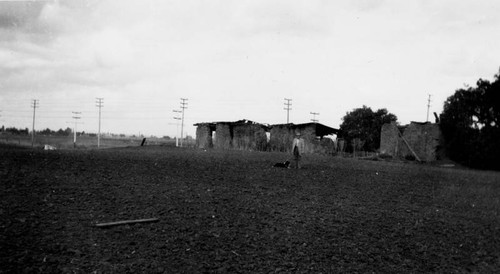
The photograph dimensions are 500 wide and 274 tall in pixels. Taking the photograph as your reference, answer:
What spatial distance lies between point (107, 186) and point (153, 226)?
3167 mm

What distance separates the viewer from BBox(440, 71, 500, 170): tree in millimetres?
29531

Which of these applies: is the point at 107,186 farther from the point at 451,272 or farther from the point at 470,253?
the point at 470,253

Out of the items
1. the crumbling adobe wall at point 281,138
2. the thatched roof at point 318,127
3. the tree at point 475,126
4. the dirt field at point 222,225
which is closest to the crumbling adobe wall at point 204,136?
the crumbling adobe wall at point 281,138

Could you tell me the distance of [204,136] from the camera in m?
40.5

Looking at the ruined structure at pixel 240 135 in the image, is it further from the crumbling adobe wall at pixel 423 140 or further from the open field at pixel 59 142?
the open field at pixel 59 142

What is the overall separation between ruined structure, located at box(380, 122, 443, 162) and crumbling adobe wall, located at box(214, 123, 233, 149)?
15.2 m

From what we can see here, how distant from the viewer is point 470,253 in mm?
7934

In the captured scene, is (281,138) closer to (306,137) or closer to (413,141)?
(306,137)

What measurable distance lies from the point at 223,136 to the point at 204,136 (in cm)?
339

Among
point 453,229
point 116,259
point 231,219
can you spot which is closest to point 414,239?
point 453,229

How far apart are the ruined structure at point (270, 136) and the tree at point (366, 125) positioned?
830 inches

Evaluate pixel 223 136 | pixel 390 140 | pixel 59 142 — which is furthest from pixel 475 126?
pixel 59 142

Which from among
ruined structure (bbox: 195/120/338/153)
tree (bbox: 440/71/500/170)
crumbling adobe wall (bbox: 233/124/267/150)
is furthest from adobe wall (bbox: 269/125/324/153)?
tree (bbox: 440/71/500/170)

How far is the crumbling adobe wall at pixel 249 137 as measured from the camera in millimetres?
36531
